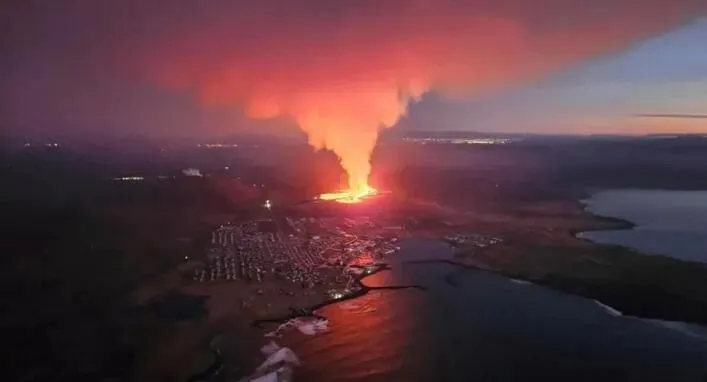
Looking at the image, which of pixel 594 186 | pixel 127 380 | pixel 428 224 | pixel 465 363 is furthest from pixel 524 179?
Result: pixel 127 380

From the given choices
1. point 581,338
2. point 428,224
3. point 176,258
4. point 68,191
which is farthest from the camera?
point 68,191

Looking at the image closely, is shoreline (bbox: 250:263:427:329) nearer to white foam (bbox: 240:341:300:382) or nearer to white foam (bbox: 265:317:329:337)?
white foam (bbox: 265:317:329:337)

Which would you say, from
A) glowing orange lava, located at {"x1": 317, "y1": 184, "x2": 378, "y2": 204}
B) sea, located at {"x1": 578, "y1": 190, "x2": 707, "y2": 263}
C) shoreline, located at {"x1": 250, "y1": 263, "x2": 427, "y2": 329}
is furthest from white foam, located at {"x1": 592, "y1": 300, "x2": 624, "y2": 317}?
glowing orange lava, located at {"x1": 317, "y1": 184, "x2": 378, "y2": 204}

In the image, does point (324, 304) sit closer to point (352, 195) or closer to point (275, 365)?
point (275, 365)

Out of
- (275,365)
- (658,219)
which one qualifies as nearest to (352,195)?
(658,219)

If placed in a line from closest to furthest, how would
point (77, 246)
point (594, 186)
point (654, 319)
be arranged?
point (654, 319)
point (77, 246)
point (594, 186)

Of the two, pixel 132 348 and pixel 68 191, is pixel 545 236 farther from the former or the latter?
pixel 68 191
